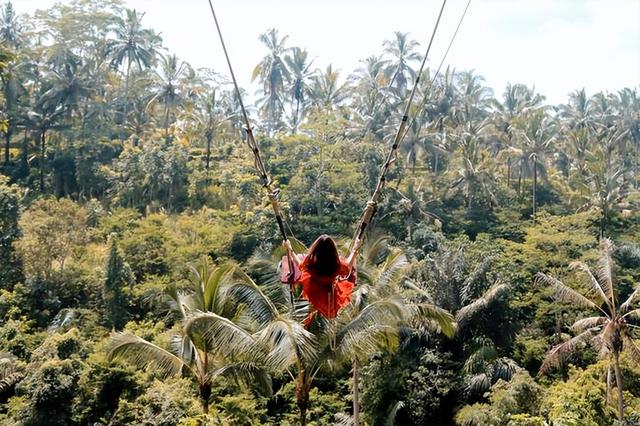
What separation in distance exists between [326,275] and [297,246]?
22.1 ft

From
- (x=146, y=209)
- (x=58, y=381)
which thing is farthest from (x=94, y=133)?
(x=58, y=381)

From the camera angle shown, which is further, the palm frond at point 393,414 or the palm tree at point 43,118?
the palm tree at point 43,118

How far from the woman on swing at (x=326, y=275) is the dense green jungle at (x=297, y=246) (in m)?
1.04

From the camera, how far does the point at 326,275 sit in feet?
14.7

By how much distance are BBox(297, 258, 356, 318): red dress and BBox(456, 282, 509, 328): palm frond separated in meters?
12.5

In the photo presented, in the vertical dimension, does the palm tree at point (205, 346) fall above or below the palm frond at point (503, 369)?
above

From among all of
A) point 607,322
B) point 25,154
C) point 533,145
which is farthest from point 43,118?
point 607,322

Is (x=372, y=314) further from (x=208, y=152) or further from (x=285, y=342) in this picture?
(x=208, y=152)

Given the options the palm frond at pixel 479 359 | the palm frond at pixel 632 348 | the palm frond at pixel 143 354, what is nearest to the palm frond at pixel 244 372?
the palm frond at pixel 143 354

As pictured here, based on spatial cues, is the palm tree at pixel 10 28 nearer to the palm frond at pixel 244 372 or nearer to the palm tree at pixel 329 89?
the palm tree at pixel 329 89

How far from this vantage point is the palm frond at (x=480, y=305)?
1647cm

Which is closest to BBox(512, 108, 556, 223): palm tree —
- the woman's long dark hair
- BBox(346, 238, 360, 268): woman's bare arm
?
BBox(346, 238, 360, 268): woman's bare arm

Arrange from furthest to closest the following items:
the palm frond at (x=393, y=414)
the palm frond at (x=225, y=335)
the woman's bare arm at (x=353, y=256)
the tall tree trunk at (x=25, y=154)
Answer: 1. the tall tree trunk at (x=25, y=154)
2. the palm frond at (x=393, y=414)
3. the palm frond at (x=225, y=335)
4. the woman's bare arm at (x=353, y=256)

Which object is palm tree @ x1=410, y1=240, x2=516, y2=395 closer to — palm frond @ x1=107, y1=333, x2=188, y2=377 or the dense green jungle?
the dense green jungle
